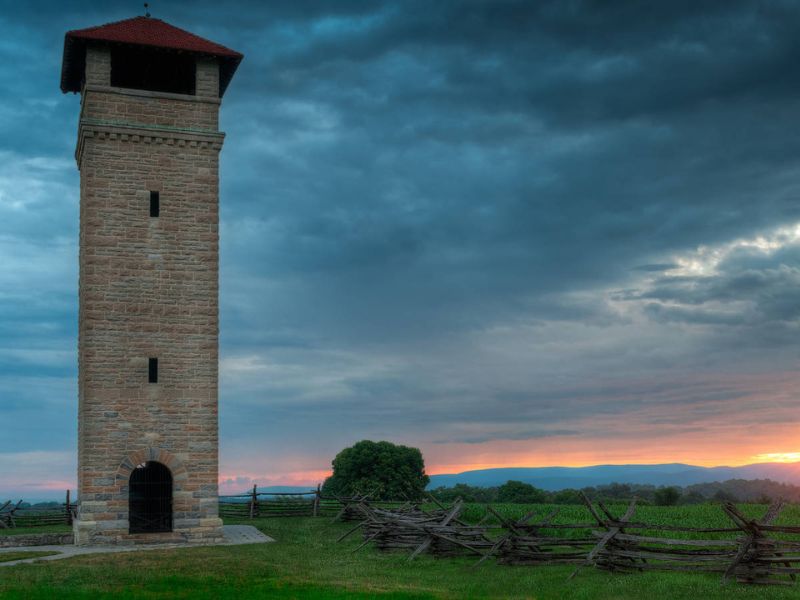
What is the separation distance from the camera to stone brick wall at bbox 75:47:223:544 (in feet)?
81.1

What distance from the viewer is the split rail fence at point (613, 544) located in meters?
15.5

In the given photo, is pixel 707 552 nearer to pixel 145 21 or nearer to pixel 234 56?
pixel 234 56

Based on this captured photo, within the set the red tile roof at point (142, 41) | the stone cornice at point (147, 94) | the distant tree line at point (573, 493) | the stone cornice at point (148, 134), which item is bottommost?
the distant tree line at point (573, 493)

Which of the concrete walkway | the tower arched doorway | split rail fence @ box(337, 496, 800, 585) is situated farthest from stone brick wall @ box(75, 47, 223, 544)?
split rail fence @ box(337, 496, 800, 585)

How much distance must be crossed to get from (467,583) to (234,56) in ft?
62.3

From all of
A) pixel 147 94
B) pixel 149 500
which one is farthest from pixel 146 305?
pixel 147 94

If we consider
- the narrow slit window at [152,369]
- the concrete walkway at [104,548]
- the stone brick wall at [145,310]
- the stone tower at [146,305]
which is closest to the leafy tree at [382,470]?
the concrete walkway at [104,548]

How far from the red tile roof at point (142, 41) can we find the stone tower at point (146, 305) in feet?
A: 0.35

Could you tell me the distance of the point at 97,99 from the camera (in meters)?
26.2

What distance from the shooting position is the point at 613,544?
17594 millimetres

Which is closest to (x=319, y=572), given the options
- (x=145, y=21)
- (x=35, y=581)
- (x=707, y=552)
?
(x=35, y=581)

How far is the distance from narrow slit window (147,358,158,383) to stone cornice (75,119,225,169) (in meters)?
6.90

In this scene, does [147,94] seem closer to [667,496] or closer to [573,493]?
[667,496]

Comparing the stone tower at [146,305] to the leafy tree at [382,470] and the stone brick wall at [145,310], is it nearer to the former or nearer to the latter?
the stone brick wall at [145,310]
